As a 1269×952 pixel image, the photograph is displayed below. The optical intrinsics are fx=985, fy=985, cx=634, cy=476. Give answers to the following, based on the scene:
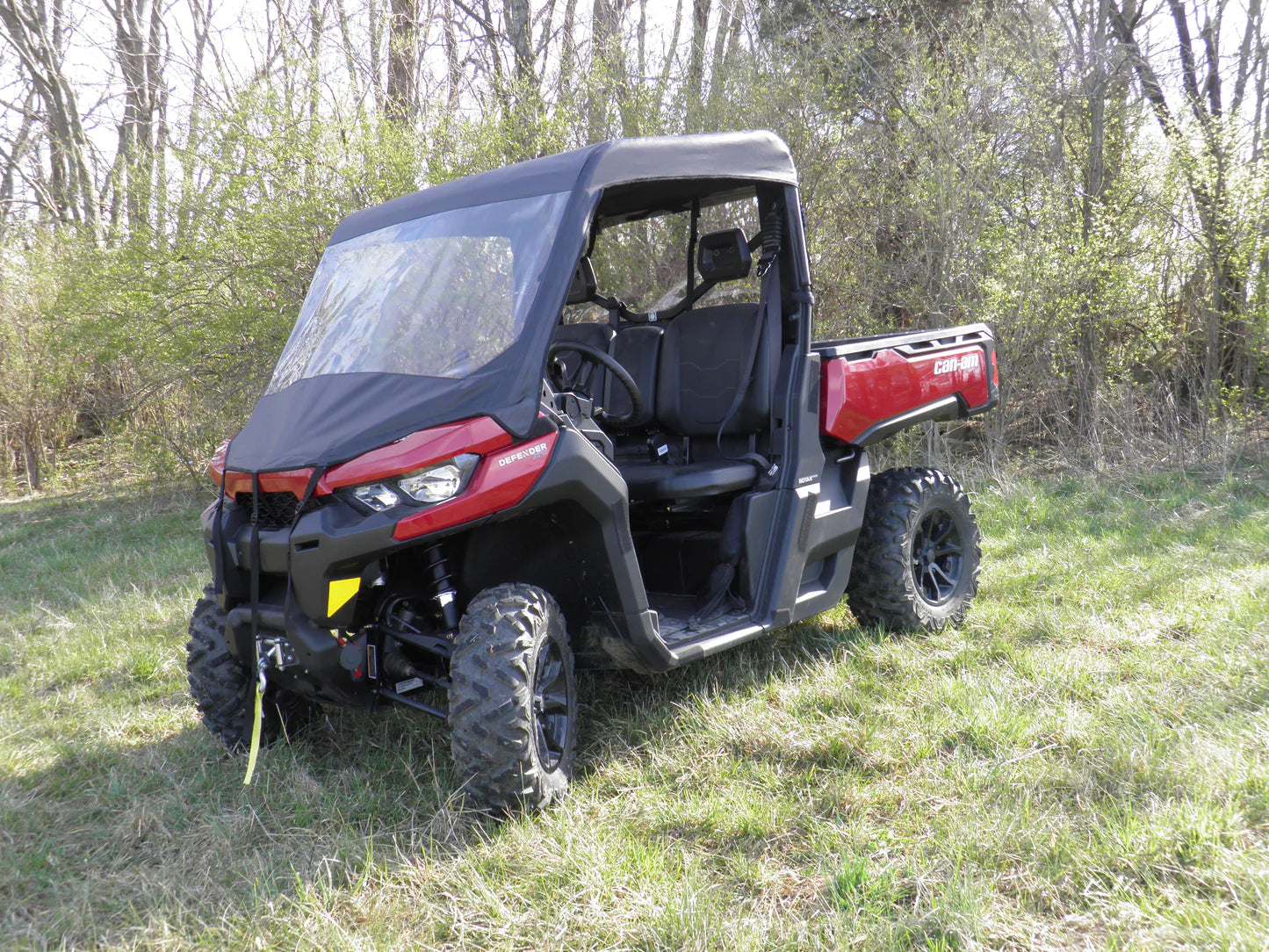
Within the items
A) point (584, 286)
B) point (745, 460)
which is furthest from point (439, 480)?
point (745, 460)

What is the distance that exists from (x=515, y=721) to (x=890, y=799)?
3.49 ft

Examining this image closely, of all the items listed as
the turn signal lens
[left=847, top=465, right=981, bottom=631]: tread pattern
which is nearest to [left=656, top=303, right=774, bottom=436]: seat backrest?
[left=847, top=465, right=981, bottom=631]: tread pattern

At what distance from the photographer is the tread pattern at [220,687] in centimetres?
317

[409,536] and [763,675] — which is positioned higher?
[409,536]

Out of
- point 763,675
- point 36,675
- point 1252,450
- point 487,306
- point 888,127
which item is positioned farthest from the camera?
point 888,127

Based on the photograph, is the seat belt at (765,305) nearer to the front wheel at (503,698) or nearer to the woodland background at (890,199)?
the front wheel at (503,698)

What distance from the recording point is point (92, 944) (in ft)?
7.34

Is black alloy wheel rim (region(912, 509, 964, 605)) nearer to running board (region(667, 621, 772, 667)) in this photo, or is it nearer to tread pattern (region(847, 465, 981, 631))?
tread pattern (region(847, 465, 981, 631))

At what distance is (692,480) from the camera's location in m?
3.47

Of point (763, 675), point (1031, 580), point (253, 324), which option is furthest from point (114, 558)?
point (1031, 580)

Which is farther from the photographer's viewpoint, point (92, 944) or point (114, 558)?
point (114, 558)

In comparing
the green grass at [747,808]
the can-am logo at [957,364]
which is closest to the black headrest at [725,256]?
the can-am logo at [957,364]

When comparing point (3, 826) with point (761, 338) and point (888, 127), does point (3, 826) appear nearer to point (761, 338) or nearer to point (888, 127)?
point (761, 338)

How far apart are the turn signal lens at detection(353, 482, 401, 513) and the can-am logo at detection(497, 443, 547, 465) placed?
0.29 metres
